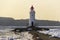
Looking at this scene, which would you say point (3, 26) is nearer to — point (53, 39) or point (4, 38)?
point (4, 38)

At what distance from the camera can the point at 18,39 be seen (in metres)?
1.81

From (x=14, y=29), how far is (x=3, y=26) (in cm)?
20

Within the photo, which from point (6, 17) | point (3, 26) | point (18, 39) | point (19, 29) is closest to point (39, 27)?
point (19, 29)

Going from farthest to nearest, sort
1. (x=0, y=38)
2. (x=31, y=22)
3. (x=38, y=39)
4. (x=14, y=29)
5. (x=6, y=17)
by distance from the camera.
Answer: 1. (x=6, y=17)
2. (x=31, y=22)
3. (x=14, y=29)
4. (x=0, y=38)
5. (x=38, y=39)

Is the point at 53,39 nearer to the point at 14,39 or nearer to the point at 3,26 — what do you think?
the point at 14,39

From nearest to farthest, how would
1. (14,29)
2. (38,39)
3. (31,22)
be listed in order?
1. (38,39)
2. (14,29)
3. (31,22)

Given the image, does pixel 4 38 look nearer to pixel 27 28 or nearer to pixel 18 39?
pixel 18 39

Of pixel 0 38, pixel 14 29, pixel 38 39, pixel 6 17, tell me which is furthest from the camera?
pixel 6 17

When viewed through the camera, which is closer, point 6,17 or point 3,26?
point 3,26

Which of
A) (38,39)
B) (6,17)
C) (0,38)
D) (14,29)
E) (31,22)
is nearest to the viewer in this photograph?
(38,39)

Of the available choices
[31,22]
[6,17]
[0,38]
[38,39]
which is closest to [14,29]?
[31,22]

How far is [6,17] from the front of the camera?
3383mm

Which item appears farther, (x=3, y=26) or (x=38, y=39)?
(x=3, y=26)

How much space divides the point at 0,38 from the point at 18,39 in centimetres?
20
